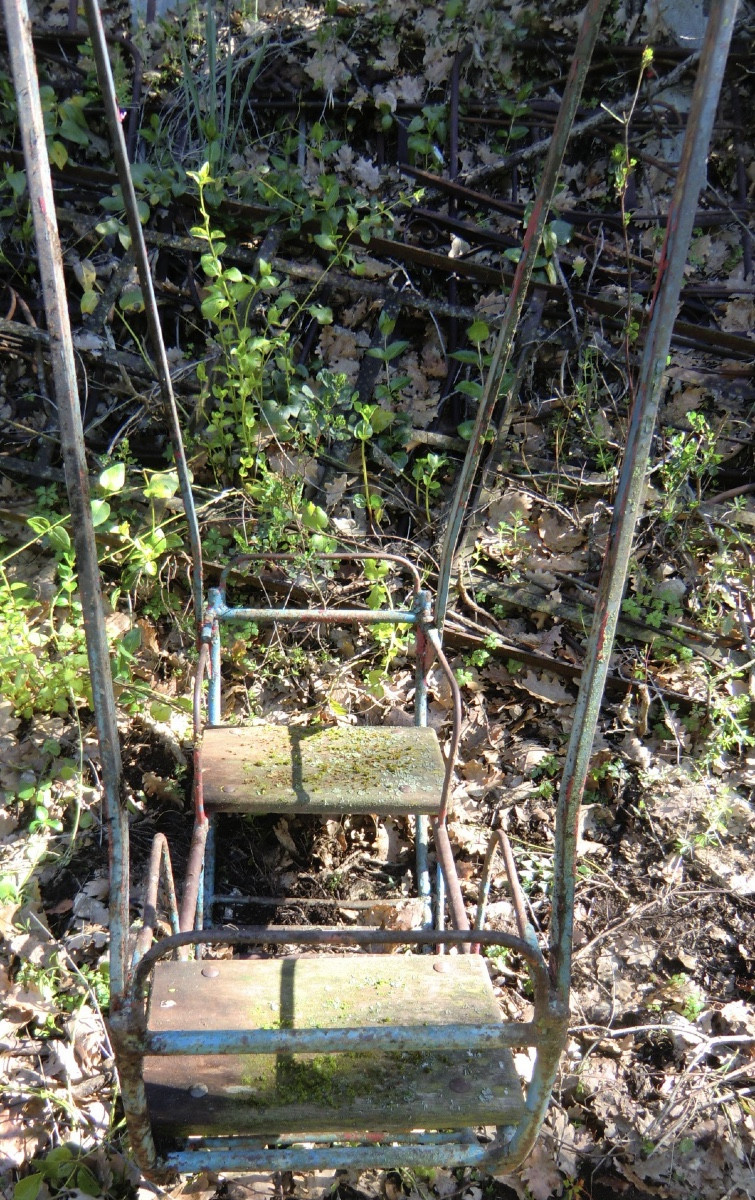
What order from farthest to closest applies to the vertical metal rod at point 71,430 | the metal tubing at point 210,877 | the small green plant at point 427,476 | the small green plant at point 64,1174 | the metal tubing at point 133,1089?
the small green plant at point 427,476
the metal tubing at point 210,877
the small green plant at point 64,1174
the metal tubing at point 133,1089
the vertical metal rod at point 71,430

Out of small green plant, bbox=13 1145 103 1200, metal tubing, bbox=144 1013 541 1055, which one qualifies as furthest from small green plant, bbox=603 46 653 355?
small green plant, bbox=13 1145 103 1200

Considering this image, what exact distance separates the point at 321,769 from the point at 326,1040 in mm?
1239

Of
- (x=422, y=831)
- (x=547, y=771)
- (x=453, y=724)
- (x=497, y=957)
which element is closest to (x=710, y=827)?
(x=547, y=771)

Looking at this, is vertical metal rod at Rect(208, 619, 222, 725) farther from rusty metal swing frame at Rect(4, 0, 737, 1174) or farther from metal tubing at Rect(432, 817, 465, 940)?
rusty metal swing frame at Rect(4, 0, 737, 1174)

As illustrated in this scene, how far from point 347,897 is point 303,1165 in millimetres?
1209

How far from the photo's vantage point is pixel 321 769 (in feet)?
8.37

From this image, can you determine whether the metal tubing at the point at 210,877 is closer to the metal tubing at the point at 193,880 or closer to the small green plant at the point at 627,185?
the metal tubing at the point at 193,880

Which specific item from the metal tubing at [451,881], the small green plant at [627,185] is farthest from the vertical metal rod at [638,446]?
the small green plant at [627,185]

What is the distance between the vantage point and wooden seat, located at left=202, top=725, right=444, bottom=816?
2.43 m

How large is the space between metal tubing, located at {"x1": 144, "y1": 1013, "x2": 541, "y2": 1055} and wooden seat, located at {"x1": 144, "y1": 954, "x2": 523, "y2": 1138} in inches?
10.6

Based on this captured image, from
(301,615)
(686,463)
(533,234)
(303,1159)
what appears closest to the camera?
(303,1159)

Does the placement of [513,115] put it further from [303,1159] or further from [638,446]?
[303,1159]

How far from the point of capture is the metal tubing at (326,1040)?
1.32m

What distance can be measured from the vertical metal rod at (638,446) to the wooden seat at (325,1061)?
1.96 ft
